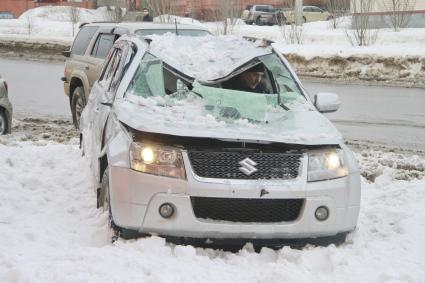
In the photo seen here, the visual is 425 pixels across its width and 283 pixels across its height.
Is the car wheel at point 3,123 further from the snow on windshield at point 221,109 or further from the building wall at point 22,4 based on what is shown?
the building wall at point 22,4

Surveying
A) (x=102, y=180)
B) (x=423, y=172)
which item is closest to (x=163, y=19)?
(x=423, y=172)

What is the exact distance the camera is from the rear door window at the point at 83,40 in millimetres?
11930

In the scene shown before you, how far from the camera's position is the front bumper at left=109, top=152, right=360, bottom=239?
434 cm

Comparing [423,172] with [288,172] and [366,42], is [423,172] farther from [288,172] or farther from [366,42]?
[366,42]

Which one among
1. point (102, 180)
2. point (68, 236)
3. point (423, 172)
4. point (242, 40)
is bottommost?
point (423, 172)

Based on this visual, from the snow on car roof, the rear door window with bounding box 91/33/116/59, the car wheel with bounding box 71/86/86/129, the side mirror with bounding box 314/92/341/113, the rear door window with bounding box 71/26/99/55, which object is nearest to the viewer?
the side mirror with bounding box 314/92/341/113

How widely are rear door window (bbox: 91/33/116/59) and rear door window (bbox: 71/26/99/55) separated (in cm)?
43

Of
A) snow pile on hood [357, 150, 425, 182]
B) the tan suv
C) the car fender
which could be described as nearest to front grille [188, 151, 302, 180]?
snow pile on hood [357, 150, 425, 182]

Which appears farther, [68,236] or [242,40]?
[242,40]

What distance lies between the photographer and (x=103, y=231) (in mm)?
5070

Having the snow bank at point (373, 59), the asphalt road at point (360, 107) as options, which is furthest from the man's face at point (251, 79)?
the snow bank at point (373, 59)

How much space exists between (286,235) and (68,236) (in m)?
1.68

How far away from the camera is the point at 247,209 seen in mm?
4445

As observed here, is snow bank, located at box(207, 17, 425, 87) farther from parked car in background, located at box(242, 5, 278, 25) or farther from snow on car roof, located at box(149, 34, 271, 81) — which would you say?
parked car in background, located at box(242, 5, 278, 25)
